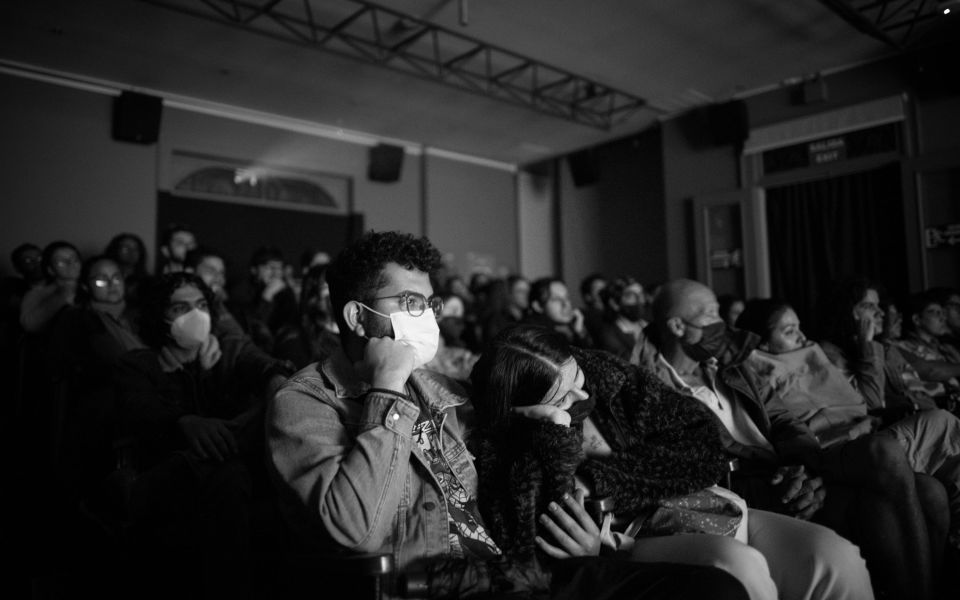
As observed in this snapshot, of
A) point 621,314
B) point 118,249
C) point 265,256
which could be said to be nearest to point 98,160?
point 118,249

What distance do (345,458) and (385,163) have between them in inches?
279

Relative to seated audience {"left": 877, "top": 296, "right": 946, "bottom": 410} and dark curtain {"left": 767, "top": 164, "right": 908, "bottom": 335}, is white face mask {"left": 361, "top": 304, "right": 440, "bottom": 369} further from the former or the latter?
dark curtain {"left": 767, "top": 164, "right": 908, "bottom": 335}

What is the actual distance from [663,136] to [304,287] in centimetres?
572

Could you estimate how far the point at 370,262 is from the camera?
1.51 meters

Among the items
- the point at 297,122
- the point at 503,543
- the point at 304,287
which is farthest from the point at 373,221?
the point at 503,543

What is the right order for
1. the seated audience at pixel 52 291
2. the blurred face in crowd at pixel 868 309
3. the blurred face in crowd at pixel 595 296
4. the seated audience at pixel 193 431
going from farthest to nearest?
1. the blurred face in crowd at pixel 595 296
2. the seated audience at pixel 52 291
3. the blurred face in crowd at pixel 868 309
4. the seated audience at pixel 193 431

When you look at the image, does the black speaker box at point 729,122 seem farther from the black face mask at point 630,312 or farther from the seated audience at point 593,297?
the black face mask at point 630,312

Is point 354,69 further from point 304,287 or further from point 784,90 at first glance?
point 784,90

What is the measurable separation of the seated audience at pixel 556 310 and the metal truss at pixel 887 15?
2764 mm

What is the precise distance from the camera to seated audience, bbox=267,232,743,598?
1.21 metres

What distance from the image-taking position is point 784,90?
6.67 meters

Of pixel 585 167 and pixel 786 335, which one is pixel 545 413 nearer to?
pixel 786 335

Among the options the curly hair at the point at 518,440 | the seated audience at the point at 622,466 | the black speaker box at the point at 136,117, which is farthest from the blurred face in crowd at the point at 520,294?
the curly hair at the point at 518,440

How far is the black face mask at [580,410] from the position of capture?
171 cm
